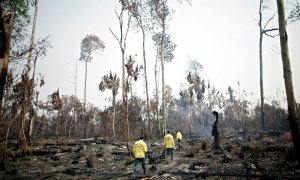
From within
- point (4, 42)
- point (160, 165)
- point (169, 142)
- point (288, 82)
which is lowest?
point (160, 165)

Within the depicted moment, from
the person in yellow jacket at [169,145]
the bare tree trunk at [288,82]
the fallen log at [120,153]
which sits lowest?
the fallen log at [120,153]

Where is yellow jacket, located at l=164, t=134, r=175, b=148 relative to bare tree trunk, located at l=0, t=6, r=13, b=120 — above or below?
below

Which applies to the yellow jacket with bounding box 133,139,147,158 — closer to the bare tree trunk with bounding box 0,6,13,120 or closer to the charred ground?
the charred ground

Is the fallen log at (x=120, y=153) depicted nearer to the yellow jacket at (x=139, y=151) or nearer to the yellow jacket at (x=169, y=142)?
the yellow jacket at (x=169, y=142)

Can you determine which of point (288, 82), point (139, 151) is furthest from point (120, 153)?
point (288, 82)

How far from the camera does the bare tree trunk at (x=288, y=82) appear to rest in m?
7.06

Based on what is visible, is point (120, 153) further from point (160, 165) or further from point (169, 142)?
point (160, 165)

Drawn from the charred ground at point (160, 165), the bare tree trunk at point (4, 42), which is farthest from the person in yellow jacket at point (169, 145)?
the bare tree trunk at point (4, 42)

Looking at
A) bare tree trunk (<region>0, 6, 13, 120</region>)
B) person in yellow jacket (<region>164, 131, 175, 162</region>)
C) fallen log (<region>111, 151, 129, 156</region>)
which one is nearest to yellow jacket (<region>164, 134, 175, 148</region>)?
person in yellow jacket (<region>164, 131, 175, 162</region>)

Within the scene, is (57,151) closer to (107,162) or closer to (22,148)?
(22,148)

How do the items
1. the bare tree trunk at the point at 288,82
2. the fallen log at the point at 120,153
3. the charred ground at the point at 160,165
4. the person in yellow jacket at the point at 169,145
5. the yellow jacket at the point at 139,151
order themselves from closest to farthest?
the bare tree trunk at the point at 288,82, the charred ground at the point at 160,165, the yellow jacket at the point at 139,151, the person in yellow jacket at the point at 169,145, the fallen log at the point at 120,153

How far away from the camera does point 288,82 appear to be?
24.8 feet

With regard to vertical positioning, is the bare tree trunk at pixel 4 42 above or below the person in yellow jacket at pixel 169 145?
above

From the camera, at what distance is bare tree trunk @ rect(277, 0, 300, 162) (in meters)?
7.06
